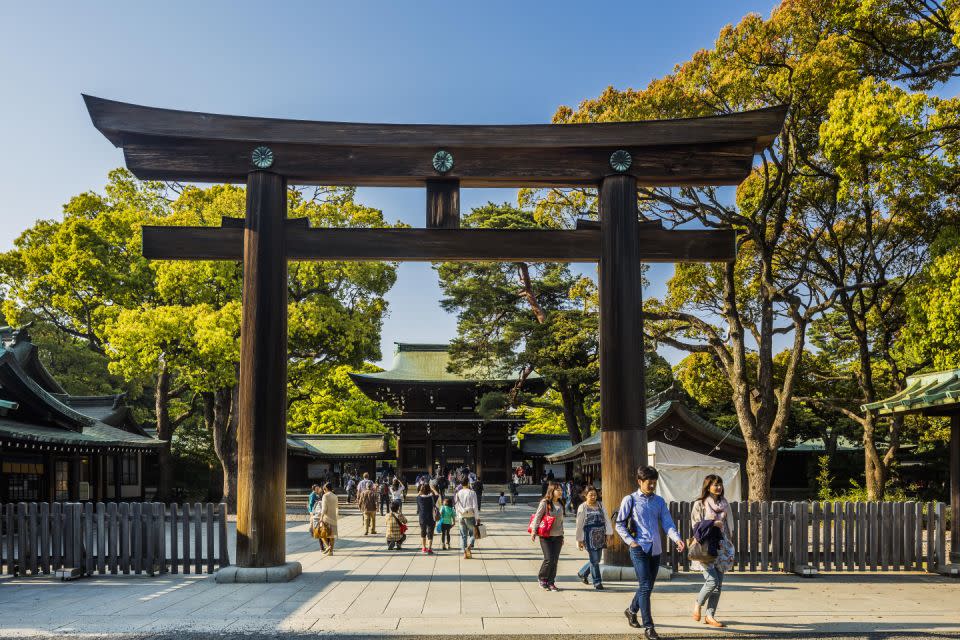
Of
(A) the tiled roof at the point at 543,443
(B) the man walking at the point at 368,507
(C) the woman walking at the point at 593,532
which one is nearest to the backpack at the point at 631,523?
(C) the woman walking at the point at 593,532

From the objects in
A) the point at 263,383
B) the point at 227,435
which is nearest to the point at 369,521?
the point at 227,435

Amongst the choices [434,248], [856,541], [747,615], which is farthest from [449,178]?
[856,541]

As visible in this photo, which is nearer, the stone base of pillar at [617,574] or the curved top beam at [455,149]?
the stone base of pillar at [617,574]

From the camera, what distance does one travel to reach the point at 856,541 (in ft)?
39.9

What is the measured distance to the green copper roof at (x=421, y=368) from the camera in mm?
45078

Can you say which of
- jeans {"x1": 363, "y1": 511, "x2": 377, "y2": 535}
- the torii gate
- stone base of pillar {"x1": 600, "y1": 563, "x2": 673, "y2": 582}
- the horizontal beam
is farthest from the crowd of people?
the horizontal beam

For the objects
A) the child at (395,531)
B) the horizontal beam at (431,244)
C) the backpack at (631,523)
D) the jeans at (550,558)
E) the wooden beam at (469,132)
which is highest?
the wooden beam at (469,132)

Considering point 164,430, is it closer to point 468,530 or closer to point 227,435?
point 227,435

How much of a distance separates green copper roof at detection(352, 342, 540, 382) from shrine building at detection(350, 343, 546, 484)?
0.08 metres

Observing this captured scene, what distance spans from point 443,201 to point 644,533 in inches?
240

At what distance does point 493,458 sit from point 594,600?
1489 inches

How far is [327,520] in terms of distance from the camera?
15.9 metres

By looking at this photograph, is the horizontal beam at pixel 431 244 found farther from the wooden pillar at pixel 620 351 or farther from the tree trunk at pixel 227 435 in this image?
the tree trunk at pixel 227 435

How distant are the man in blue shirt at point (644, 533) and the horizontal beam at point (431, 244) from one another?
4517mm
